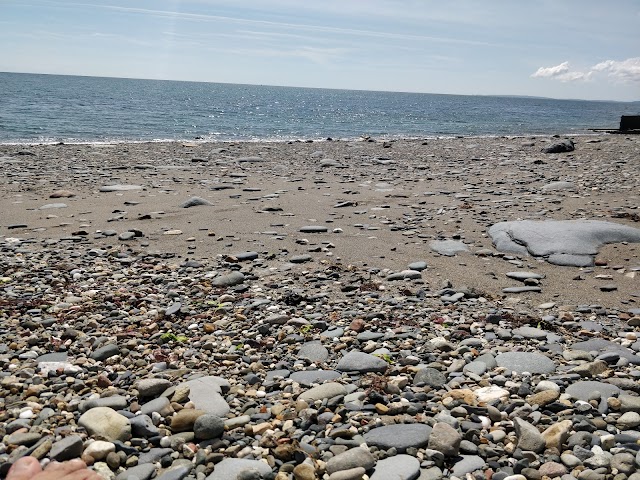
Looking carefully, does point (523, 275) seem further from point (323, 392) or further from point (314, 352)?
point (323, 392)

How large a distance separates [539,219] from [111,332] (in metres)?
7.05

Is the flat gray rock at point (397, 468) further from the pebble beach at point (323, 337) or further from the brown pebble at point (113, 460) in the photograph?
the brown pebble at point (113, 460)

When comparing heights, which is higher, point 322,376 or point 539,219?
point 539,219

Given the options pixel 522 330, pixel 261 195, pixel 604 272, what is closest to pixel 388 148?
pixel 261 195

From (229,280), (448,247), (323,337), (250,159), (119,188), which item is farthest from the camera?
(250,159)

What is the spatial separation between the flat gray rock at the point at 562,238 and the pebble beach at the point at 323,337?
3 centimetres

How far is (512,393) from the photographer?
3.80 metres

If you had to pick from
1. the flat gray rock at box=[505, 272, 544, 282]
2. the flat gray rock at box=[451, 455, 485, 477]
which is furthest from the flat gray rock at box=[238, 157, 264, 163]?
the flat gray rock at box=[451, 455, 485, 477]

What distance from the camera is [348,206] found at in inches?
415

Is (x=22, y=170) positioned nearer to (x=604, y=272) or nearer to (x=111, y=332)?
(x=111, y=332)

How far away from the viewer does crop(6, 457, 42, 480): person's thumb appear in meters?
2.90

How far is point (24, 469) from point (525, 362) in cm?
348

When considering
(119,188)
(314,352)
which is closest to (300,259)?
(314,352)

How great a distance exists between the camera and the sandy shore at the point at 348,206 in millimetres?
6945
